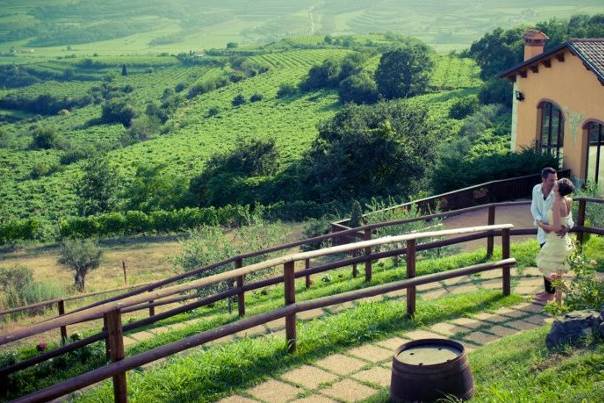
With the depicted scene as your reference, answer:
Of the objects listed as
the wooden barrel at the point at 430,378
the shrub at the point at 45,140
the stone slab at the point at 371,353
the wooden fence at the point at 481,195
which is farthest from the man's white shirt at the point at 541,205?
the shrub at the point at 45,140

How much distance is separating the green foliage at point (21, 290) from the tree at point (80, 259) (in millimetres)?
1837

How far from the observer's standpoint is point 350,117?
4038cm

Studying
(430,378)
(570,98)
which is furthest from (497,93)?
(430,378)

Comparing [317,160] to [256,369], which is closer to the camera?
[256,369]

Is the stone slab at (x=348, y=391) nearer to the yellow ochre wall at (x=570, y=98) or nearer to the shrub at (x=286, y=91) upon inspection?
the yellow ochre wall at (x=570, y=98)

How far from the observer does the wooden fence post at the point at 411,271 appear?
7481 mm

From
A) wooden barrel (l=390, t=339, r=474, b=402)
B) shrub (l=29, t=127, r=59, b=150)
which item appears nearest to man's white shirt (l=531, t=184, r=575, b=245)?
wooden barrel (l=390, t=339, r=474, b=402)

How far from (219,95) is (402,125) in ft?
250

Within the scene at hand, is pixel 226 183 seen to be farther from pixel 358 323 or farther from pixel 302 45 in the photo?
pixel 302 45

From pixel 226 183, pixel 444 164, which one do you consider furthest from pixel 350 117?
pixel 444 164

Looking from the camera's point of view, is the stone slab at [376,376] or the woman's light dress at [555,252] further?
the woman's light dress at [555,252]

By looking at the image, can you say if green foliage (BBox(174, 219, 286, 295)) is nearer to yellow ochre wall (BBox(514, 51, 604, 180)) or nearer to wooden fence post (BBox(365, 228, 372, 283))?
wooden fence post (BBox(365, 228, 372, 283))

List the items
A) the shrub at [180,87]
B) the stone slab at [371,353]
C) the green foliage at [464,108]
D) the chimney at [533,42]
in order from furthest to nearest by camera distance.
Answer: the shrub at [180,87] → the green foliage at [464,108] → the chimney at [533,42] → the stone slab at [371,353]

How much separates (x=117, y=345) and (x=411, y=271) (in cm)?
314
